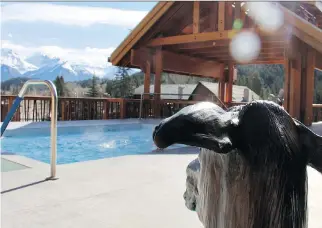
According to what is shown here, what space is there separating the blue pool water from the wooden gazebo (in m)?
3.77

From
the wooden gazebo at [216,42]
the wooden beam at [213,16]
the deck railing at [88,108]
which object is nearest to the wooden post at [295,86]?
the wooden gazebo at [216,42]

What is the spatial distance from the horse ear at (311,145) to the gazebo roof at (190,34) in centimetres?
1038

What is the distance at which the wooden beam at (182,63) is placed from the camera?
13.8 meters

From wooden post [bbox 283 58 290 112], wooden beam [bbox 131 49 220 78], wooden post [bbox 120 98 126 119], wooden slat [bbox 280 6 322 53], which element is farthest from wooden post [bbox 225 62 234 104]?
wooden slat [bbox 280 6 322 53]

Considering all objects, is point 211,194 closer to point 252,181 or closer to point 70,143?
point 252,181

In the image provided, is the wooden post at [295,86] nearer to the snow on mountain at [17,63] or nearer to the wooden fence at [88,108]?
the wooden fence at [88,108]

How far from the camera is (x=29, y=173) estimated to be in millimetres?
4055

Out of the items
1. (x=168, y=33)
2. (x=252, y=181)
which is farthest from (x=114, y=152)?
(x=252, y=181)

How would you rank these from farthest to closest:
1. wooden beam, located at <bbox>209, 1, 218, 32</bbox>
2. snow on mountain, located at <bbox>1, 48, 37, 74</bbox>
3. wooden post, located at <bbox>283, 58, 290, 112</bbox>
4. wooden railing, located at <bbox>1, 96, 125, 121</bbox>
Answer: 1. snow on mountain, located at <bbox>1, 48, 37, 74</bbox>
2. wooden beam, located at <bbox>209, 1, 218, 32</bbox>
3. wooden railing, located at <bbox>1, 96, 125, 121</bbox>
4. wooden post, located at <bbox>283, 58, 290, 112</bbox>

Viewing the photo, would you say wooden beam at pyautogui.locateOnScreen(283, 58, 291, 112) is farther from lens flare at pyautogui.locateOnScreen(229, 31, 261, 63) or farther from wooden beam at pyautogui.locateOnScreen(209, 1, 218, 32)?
wooden beam at pyautogui.locateOnScreen(209, 1, 218, 32)

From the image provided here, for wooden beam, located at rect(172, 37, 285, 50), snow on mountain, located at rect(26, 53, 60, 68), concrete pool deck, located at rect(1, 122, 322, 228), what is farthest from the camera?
snow on mountain, located at rect(26, 53, 60, 68)

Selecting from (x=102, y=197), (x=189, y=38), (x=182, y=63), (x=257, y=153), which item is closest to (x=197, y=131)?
(x=257, y=153)

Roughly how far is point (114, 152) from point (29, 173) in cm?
442

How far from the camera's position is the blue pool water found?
7992 mm
